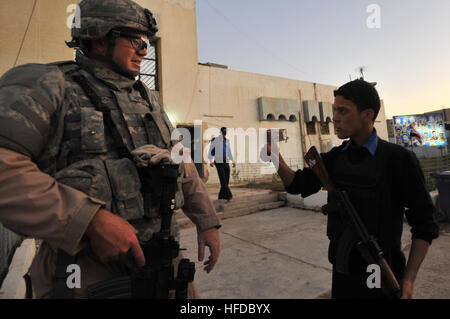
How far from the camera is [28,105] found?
0.80 m

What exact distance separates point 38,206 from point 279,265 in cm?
270

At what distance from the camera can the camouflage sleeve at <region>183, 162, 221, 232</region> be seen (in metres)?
1.37

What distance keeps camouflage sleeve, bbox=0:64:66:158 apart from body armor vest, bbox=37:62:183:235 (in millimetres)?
76

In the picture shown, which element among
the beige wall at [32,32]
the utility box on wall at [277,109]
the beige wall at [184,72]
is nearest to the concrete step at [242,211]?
the beige wall at [184,72]

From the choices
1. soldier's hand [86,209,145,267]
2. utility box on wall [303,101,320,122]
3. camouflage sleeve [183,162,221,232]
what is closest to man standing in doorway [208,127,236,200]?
camouflage sleeve [183,162,221,232]

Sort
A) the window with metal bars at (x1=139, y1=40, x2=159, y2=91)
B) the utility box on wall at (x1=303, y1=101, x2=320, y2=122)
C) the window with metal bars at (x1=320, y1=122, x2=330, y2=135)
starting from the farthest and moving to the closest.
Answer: the window with metal bars at (x1=320, y1=122, x2=330, y2=135) < the utility box on wall at (x1=303, y1=101, x2=320, y2=122) < the window with metal bars at (x1=139, y1=40, x2=159, y2=91)

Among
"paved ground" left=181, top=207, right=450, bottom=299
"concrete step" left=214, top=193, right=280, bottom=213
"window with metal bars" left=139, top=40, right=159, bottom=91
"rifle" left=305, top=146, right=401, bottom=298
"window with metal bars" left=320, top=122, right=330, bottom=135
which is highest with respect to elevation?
"window with metal bars" left=139, top=40, right=159, bottom=91

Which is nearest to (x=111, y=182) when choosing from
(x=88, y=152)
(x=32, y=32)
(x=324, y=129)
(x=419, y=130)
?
(x=88, y=152)

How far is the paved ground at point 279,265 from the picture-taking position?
227 cm

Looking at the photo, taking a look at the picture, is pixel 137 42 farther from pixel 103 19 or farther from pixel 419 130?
pixel 419 130

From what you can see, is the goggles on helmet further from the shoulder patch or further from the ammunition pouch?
the ammunition pouch
